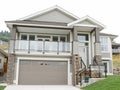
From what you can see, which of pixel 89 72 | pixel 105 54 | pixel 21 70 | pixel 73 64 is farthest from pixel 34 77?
pixel 105 54

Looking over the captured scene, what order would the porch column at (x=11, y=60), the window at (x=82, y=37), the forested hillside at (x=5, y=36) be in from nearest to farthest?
the porch column at (x=11, y=60), the window at (x=82, y=37), the forested hillside at (x=5, y=36)

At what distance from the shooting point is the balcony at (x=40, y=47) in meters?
17.7

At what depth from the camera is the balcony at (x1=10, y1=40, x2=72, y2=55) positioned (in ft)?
58.2

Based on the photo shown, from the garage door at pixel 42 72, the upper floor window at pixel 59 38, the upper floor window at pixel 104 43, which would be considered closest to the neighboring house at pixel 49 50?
the garage door at pixel 42 72

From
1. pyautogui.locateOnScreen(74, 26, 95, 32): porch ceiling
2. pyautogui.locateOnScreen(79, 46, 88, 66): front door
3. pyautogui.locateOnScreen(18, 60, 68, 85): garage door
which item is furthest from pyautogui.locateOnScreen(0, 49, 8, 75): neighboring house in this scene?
pyautogui.locateOnScreen(74, 26, 95, 32): porch ceiling

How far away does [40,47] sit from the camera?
59.6ft

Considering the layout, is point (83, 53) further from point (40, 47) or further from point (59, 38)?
point (40, 47)

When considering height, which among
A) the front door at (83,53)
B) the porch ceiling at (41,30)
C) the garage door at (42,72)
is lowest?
the garage door at (42,72)

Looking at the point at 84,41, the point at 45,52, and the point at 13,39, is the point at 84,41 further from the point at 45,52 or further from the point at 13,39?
the point at 13,39

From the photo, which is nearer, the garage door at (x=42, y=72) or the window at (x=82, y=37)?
the garage door at (x=42, y=72)

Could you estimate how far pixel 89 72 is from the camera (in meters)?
16.8

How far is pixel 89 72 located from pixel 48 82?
3991 mm

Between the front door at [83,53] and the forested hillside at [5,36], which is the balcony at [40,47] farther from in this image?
the forested hillside at [5,36]

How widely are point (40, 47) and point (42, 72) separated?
92.5 inches
